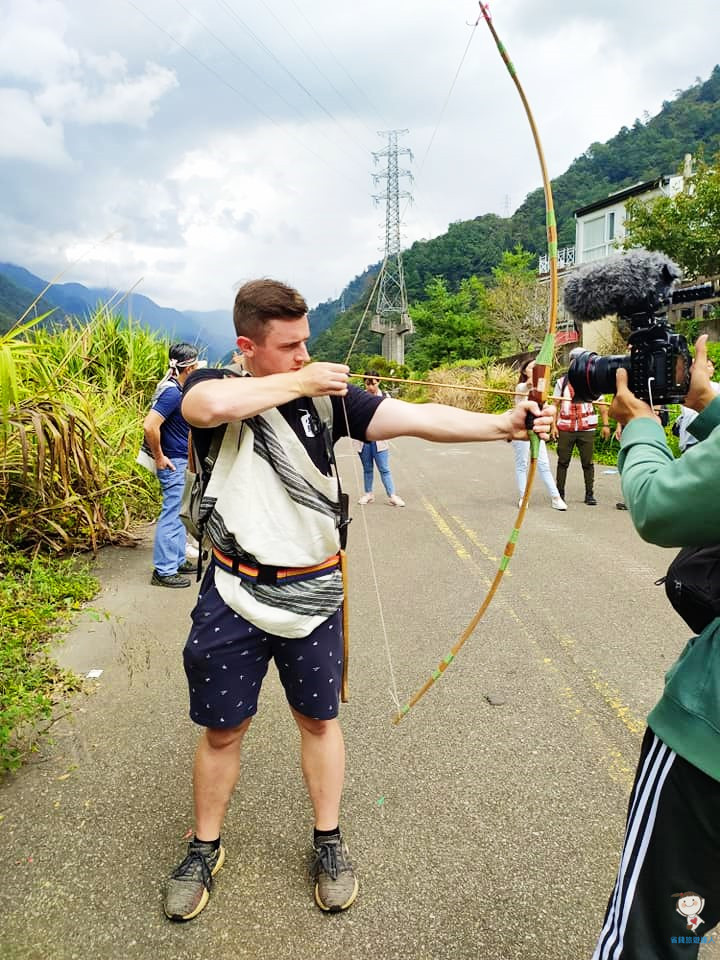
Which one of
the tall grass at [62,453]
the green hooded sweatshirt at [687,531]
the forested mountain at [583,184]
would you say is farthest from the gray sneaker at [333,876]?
the forested mountain at [583,184]

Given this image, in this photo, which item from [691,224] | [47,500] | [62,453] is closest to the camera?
[62,453]

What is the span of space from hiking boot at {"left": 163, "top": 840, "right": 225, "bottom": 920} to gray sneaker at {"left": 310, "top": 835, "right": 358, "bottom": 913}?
35cm

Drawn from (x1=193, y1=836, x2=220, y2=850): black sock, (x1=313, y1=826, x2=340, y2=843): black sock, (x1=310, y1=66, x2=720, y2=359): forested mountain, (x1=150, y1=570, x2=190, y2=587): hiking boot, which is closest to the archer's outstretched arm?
(x1=313, y1=826, x2=340, y2=843): black sock

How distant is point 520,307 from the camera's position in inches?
1368

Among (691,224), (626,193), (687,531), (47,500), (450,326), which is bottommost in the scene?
(47,500)

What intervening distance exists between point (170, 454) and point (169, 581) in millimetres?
1091

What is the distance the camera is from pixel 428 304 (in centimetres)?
4259

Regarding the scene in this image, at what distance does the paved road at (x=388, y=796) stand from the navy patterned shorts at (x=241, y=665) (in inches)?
25.6

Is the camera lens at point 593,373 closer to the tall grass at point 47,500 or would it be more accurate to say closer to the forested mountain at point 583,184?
the tall grass at point 47,500

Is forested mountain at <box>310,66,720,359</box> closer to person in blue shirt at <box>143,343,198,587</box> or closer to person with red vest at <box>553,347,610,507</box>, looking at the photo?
person with red vest at <box>553,347,610,507</box>

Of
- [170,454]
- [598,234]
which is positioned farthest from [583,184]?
[170,454]

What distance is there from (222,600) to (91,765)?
1.45m

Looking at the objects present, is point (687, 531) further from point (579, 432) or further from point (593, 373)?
point (579, 432)

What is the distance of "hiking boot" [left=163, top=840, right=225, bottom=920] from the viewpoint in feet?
6.49
